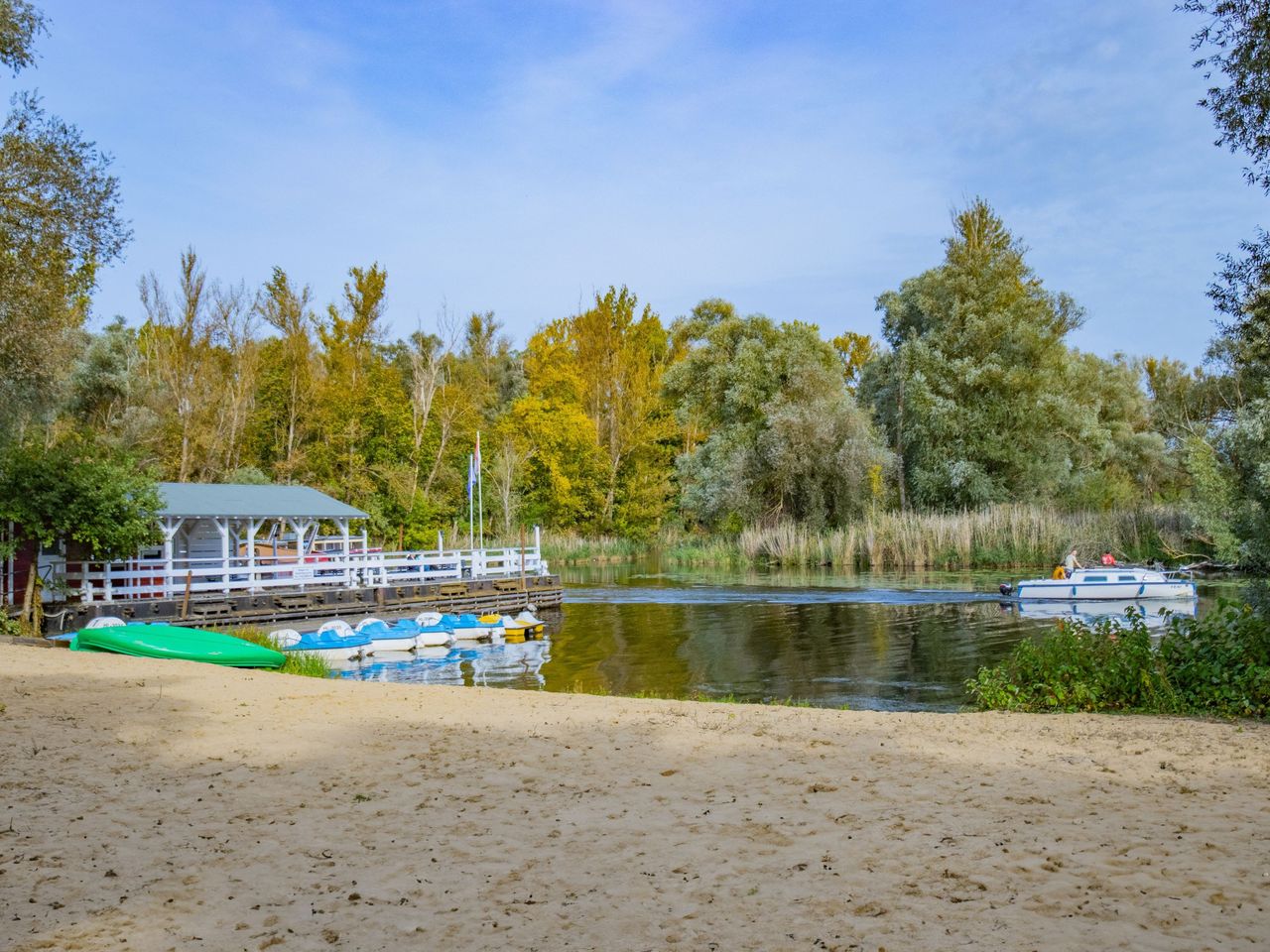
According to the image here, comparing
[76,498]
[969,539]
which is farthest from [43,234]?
[969,539]

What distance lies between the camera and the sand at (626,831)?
13.9 ft

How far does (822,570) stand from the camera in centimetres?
3716

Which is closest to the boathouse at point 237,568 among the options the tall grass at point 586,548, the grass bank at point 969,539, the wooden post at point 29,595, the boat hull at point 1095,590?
the wooden post at point 29,595

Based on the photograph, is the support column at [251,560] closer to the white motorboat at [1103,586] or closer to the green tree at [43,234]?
the green tree at [43,234]

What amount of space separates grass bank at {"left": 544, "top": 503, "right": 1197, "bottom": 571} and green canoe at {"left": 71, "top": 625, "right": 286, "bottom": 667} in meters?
25.4

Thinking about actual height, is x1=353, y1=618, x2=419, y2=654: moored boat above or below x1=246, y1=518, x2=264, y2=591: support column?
below

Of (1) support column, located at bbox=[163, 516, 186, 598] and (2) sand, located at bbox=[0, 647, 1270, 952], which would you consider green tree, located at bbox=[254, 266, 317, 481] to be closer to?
(1) support column, located at bbox=[163, 516, 186, 598]

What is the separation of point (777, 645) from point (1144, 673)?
1066 centimetres

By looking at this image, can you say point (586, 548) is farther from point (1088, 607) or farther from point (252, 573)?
point (1088, 607)

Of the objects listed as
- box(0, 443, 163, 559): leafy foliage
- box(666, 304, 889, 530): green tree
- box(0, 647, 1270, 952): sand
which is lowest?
box(0, 647, 1270, 952): sand

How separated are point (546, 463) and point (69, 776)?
152ft

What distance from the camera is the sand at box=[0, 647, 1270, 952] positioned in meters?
4.23

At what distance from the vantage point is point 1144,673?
32.2ft

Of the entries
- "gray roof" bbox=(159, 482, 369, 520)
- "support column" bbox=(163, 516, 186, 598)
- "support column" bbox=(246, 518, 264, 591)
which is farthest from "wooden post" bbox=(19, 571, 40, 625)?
"support column" bbox=(246, 518, 264, 591)
